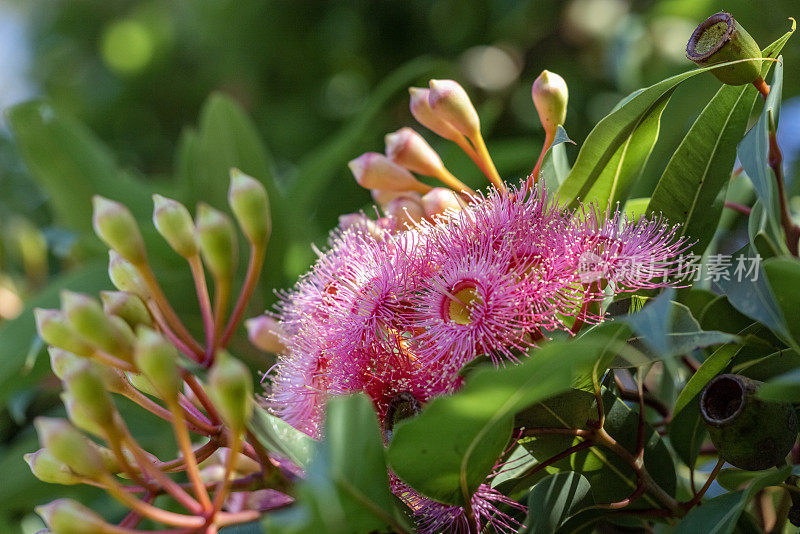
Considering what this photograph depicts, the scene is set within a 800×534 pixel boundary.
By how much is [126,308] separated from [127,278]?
7 cm

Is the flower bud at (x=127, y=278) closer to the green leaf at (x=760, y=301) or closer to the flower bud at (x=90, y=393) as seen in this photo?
the flower bud at (x=90, y=393)

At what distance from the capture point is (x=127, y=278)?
2.37 ft

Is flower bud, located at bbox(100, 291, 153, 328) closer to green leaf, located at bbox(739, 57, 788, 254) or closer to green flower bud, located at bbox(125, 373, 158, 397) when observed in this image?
green flower bud, located at bbox(125, 373, 158, 397)

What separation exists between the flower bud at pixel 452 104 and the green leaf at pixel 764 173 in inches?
11.7

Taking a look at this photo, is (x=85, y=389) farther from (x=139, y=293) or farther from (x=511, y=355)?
(x=511, y=355)

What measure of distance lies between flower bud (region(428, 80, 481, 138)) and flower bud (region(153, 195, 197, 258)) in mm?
331

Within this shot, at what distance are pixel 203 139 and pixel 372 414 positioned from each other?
110 centimetres

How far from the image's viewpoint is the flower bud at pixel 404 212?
0.89 meters

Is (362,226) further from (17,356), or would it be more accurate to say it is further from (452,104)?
(17,356)

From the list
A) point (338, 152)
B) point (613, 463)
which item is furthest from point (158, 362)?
point (338, 152)

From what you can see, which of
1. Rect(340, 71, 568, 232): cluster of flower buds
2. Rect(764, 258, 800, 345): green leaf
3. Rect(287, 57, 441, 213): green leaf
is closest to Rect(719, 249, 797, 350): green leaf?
Rect(764, 258, 800, 345): green leaf

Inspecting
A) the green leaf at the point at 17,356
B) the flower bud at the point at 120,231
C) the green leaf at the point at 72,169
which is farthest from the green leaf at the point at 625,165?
the green leaf at the point at 72,169

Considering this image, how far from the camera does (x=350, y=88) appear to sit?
9.46 feet

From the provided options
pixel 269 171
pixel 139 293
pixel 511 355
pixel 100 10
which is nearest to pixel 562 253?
pixel 511 355
